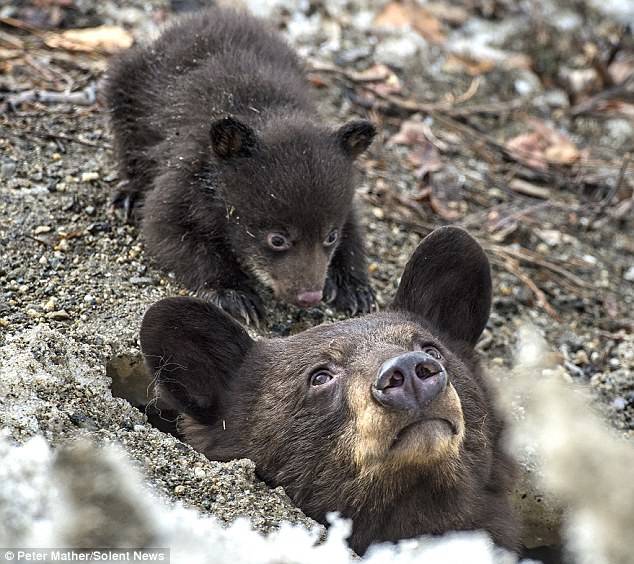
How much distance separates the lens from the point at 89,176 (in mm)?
6133

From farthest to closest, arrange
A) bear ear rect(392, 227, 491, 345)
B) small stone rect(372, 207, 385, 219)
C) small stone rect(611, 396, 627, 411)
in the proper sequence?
small stone rect(372, 207, 385, 219) < small stone rect(611, 396, 627, 411) < bear ear rect(392, 227, 491, 345)

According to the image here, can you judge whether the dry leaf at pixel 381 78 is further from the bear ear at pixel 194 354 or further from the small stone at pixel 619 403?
the bear ear at pixel 194 354

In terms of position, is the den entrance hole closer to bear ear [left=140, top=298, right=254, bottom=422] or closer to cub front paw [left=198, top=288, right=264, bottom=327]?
bear ear [left=140, top=298, right=254, bottom=422]

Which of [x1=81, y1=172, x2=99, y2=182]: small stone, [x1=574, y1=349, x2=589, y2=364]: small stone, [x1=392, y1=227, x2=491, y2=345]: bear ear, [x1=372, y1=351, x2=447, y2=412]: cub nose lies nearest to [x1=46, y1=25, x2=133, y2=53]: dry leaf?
[x1=81, y1=172, x2=99, y2=182]: small stone

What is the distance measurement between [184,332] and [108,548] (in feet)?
3.98

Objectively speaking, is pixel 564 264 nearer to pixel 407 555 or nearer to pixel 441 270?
pixel 441 270

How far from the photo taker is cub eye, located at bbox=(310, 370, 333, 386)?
4.03m

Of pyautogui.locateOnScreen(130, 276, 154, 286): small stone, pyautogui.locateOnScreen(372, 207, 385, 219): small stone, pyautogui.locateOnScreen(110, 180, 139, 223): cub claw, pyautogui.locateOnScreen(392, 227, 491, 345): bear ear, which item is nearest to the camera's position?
pyautogui.locateOnScreen(392, 227, 491, 345): bear ear

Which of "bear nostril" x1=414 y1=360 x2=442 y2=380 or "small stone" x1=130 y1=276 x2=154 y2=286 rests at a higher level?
"bear nostril" x1=414 y1=360 x2=442 y2=380

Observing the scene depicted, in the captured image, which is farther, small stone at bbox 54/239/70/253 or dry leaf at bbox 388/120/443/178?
dry leaf at bbox 388/120/443/178

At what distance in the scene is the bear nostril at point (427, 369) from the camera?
3.59m

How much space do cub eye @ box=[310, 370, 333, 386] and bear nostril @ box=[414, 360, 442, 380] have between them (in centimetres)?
53

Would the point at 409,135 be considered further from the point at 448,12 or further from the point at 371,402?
the point at 371,402

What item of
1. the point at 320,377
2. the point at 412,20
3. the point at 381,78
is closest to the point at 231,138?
the point at 320,377
